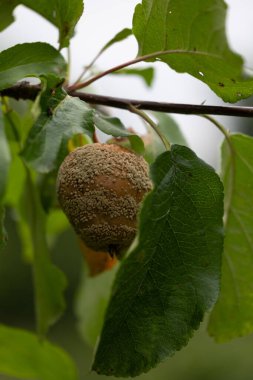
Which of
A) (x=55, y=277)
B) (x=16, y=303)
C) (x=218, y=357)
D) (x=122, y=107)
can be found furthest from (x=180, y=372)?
(x=122, y=107)

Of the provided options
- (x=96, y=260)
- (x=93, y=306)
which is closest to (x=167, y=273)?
(x=96, y=260)

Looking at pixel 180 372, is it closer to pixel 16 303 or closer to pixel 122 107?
pixel 16 303

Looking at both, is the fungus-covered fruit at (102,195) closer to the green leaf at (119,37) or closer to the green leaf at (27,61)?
the green leaf at (27,61)

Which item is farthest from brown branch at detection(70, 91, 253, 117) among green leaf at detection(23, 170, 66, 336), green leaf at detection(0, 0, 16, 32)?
green leaf at detection(23, 170, 66, 336)

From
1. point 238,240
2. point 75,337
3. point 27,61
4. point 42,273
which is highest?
point 27,61

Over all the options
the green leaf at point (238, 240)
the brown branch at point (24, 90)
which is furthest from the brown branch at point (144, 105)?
the green leaf at point (238, 240)

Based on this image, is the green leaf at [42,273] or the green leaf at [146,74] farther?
the green leaf at [146,74]

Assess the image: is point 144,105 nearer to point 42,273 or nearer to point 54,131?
point 54,131

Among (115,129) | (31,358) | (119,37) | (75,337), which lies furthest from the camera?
(75,337)
